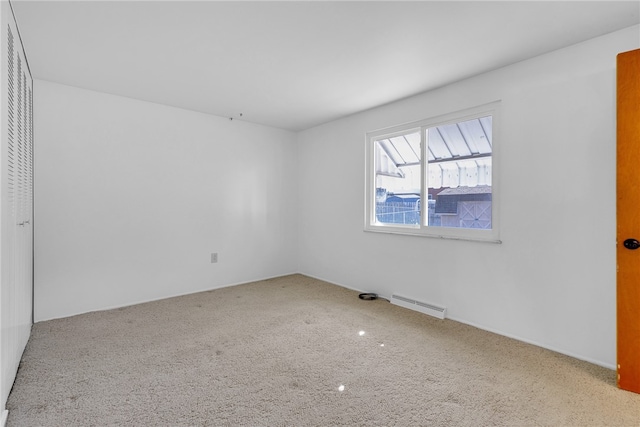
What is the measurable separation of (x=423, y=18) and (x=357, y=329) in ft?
8.48

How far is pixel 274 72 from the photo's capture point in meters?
2.88

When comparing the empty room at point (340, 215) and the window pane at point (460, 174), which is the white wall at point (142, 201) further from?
the window pane at point (460, 174)

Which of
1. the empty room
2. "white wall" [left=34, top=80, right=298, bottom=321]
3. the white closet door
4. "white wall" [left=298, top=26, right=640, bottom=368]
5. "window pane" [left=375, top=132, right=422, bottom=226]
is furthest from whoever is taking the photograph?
"window pane" [left=375, top=132, right=422, bottom=226]

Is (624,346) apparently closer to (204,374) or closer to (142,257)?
(204,374)

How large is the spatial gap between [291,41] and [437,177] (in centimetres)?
206

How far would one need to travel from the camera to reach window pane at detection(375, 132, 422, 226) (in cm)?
360

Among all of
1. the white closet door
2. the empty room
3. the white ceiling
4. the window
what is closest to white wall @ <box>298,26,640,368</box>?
the empty room

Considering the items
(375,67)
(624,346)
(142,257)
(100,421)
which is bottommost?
(100,421)

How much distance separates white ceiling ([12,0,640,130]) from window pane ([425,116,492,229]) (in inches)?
21.1

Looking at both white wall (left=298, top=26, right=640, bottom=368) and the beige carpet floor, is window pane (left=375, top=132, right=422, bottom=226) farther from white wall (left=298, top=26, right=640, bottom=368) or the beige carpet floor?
the beige carpet floor

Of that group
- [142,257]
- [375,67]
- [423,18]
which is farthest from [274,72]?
[142,257]

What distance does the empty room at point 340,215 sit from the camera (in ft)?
6.18

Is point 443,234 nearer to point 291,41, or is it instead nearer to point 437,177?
point 437,177

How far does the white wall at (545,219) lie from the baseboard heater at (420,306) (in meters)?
0.07
